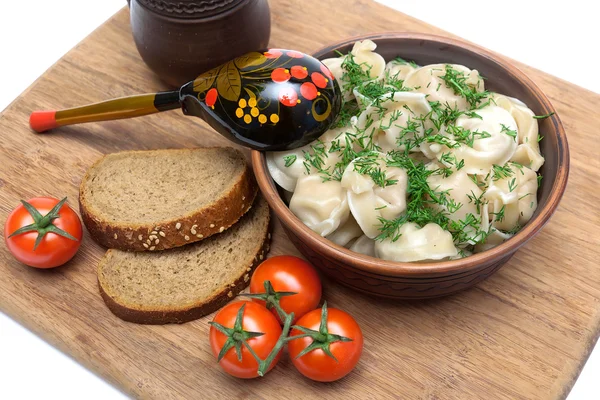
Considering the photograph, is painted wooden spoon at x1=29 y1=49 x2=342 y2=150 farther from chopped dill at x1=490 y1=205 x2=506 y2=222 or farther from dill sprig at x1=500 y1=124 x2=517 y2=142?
chopped dill at x1=490 y1=205 x2=506 y2=222

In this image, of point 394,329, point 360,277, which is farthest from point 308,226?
point 394,329

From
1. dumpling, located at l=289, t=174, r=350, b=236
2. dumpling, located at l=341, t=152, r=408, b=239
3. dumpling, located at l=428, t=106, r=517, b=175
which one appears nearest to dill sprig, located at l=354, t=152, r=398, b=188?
dumpling, located at l=341, t=152, r=408, b=239

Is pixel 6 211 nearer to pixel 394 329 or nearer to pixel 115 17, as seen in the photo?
pixel 115 17

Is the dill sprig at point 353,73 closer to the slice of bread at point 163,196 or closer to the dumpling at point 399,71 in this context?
the dumpling at point 399,71

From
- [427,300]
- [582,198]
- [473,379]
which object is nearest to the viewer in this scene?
[473,379]

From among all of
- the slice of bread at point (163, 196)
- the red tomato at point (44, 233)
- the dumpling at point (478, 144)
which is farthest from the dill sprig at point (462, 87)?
the red tomato at point (44, 233)

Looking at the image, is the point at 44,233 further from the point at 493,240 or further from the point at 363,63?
the point at 493,240

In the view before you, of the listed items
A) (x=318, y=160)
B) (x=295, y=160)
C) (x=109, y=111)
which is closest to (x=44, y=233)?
(x=109, y=111)
